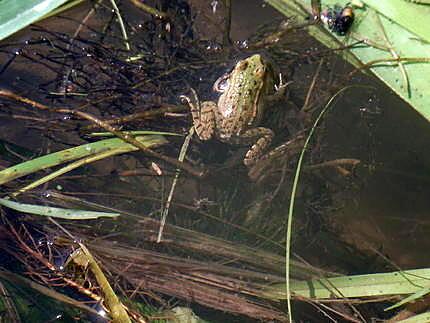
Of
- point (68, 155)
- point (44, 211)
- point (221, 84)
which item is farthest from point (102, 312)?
point (221, 84)

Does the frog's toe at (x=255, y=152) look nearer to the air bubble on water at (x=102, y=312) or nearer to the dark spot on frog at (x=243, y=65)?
the dark spot on frog at (x=243, y=65)

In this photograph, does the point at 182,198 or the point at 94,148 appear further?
the point at 182,198

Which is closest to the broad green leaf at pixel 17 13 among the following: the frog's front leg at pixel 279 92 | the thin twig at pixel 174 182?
the thin twig at pixel 174 182

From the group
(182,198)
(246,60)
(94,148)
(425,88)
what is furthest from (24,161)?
(425,88)

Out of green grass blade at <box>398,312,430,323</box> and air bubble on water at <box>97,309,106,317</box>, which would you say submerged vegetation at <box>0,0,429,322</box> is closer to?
air bubble on water at <box>97,309,106,317</box>

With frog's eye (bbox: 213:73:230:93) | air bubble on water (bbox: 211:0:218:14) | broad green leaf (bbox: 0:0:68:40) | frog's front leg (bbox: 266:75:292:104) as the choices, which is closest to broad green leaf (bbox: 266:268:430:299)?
frog's front leg (bbox: 266:75:292:104)

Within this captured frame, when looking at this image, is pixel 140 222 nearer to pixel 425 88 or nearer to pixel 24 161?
pixel 24 161
